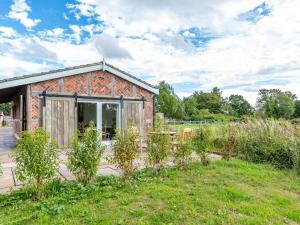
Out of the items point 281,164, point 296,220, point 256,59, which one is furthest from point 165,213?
point 256,59

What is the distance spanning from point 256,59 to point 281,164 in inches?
419

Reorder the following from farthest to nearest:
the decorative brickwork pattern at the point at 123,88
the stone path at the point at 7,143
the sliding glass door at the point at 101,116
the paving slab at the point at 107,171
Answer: the decorative brickwork pattern at the point at 123,88, the sliding glass door at the point at 101,116, the stone path at the point at 7,143, the paving slab at the point at 107,171

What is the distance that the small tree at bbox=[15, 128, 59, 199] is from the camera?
400 centimetres

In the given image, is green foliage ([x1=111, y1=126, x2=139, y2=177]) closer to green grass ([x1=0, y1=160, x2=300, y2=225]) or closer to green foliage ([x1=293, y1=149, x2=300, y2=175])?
green grass ([x1=0, y1=160, x2=300, y2=225])

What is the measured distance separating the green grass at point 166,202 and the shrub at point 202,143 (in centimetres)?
119

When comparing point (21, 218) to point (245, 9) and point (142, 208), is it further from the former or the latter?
point (245, 9)

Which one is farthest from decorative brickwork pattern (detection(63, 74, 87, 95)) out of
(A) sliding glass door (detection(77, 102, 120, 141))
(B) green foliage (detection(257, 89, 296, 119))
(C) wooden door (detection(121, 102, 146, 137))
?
(B) green foliage (detection(257, 89, 296, 119))

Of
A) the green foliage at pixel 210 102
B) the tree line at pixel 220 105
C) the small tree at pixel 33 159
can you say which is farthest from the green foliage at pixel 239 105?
the small tree at pixel 33 159

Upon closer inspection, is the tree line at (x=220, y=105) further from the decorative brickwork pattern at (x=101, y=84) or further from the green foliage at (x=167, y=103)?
the decorative brickwork pattern at (x=101, y=84)

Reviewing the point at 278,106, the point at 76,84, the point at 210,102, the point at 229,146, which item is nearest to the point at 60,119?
the point at 76,84

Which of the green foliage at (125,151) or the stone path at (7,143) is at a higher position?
the green foliage at (125,151)

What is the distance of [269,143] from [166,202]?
17.6 ft

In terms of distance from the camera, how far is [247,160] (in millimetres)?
7859

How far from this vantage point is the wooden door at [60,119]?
30.9 ft
